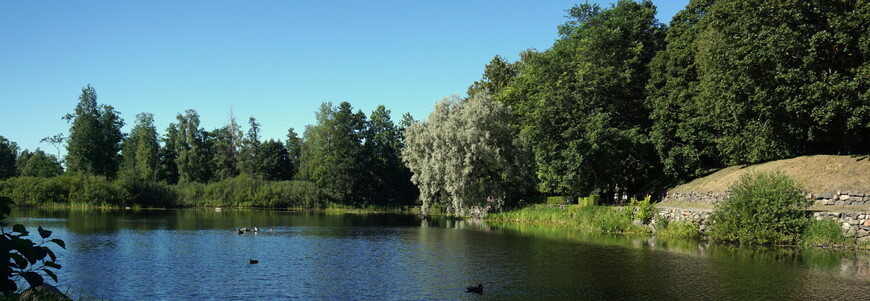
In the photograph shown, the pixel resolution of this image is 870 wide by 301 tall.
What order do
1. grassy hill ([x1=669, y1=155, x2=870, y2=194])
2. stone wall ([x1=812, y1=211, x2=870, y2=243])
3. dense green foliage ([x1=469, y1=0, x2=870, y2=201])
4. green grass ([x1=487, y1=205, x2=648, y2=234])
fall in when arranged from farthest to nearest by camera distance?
green grass ([x1=487, y1=205, x2=648, y2=234]) < grassy hill ([x1=669, y1=155, x2=870, y2=194]) < dense green foliage ([x1=469, y1=0, x2=870, y2=201]) < stone wall ([x1=812, y1=211, x2=870, y2=243])

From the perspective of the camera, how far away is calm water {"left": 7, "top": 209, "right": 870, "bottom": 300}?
19391 mm

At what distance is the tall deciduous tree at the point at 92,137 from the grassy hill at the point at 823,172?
85.3m

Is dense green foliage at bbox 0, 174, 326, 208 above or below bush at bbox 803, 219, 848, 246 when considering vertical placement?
above

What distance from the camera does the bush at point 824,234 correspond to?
96.4 ft

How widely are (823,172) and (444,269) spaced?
25.9 metres

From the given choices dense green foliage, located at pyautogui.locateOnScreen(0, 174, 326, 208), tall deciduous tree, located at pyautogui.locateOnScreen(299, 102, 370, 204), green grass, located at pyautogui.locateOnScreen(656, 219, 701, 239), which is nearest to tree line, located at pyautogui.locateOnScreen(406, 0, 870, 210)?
green grass, located at pyautogui.locateOnScreen(656, 219, 701, 239)

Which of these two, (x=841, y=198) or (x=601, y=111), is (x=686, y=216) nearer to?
(x=841, y=198)

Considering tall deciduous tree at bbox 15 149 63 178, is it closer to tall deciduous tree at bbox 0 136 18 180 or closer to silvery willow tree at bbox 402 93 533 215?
tall deciduous tree at bbox 0 136 18 180

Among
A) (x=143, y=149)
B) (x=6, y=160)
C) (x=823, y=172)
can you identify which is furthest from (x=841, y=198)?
(x=6, y=160)

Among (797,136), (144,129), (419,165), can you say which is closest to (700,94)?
(797,136)

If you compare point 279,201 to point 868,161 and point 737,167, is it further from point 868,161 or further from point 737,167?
point 868,161

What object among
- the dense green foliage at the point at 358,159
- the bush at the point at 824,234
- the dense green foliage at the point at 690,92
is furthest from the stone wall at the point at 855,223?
the dense green foliage at the point at 358,159

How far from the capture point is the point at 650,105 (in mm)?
49094

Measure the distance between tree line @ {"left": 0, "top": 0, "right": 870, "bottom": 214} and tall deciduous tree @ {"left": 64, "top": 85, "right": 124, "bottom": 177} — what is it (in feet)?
185
